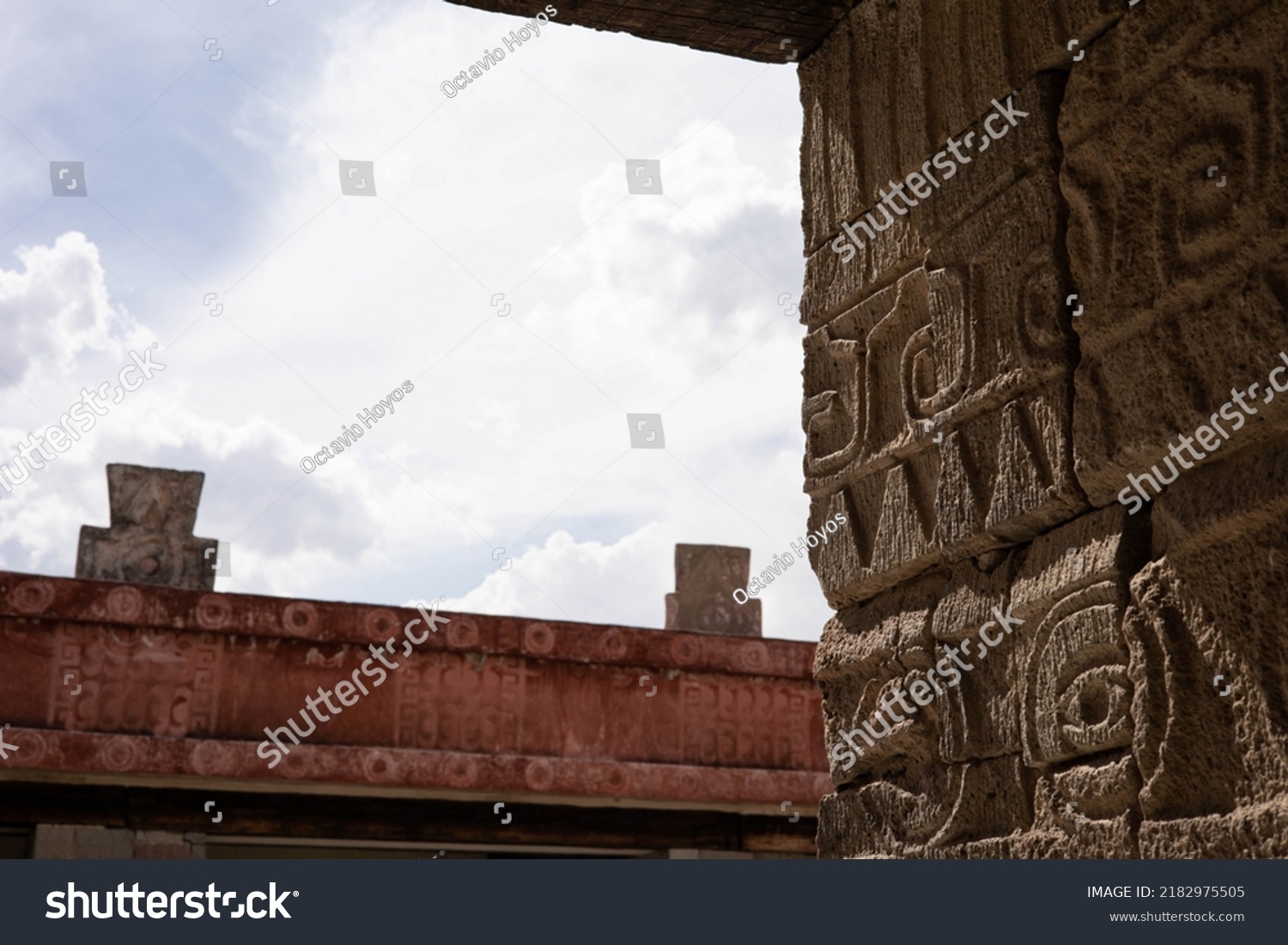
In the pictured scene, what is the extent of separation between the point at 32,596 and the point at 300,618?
4.00 feet

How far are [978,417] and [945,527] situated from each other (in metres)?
0.22

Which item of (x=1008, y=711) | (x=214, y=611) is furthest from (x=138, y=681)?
(x=1008, y=711)

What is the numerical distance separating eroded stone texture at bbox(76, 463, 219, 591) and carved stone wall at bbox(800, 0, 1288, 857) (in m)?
4.85

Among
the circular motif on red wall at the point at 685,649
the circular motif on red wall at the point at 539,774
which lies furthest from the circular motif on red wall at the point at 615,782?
the circular motif on red wall at the point at 685,649

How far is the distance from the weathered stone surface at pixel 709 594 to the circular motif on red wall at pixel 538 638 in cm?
93

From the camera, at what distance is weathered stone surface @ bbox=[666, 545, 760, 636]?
801 centimetres

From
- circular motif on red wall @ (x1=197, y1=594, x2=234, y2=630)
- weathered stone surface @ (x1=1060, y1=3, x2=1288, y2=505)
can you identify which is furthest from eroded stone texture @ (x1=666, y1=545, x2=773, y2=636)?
weathered stone surface @ (x1=1060, y1=3, x2=1288, y2=505)

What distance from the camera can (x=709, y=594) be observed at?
8.03 metres

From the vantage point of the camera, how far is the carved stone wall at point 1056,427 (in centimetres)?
198

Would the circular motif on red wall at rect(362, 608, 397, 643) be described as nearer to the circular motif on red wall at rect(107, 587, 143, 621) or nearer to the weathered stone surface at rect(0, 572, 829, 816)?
the weathered stone surface at rect(0, 572, 829, 816)

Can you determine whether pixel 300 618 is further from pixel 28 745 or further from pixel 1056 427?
pixel 1056 427

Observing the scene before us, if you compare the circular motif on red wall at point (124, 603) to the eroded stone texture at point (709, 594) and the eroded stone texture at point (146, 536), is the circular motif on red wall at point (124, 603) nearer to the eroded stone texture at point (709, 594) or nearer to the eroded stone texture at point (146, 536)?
the eroded stone texture at point (146, 536)

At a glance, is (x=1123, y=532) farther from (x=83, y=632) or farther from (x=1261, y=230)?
(x=83, y=632)

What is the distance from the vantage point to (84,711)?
6590mm
